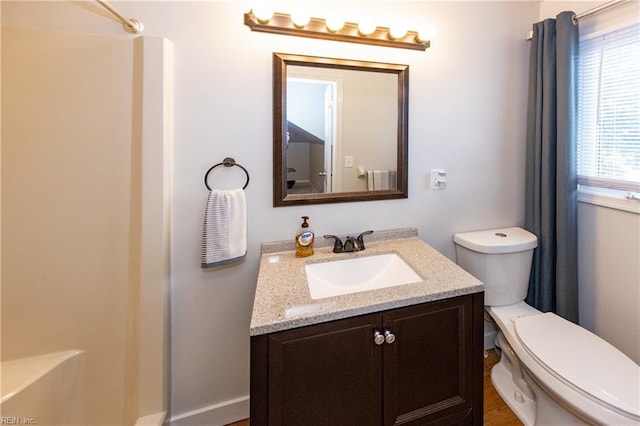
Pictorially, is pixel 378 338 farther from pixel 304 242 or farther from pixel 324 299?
pixel 304 242

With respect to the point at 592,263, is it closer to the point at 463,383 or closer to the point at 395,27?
the point at 463,383

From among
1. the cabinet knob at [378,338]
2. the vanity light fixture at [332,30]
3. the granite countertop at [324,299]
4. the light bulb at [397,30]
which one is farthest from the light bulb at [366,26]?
the cabinet knob at [378,338]

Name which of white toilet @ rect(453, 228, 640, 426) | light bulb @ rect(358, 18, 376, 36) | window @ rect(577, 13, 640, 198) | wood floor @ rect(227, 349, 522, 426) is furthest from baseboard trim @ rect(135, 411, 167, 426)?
window @ rect(577, 13, 640, 198)

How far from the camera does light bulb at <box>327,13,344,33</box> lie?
1.30 metres

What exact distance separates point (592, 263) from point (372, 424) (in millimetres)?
1545

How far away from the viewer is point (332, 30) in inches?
51.9

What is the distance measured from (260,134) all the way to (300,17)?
54 centimetres

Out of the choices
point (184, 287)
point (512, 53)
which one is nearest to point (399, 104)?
point (512, 53)

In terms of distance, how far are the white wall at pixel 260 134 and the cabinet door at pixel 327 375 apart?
0.58m

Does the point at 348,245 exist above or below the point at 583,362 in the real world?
A: above

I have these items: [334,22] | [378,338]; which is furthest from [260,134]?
[378,338]

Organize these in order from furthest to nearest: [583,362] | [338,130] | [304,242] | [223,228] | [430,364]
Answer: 1. [338,130]
2. [304,242]
3. [223,228]
4. [583,362]
5. [430,364]

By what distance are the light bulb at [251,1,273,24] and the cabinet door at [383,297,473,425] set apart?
130cm

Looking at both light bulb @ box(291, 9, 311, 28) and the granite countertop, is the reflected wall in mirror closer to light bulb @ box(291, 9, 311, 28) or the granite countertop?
light bulb @ box(291, 9, 311, 28)
